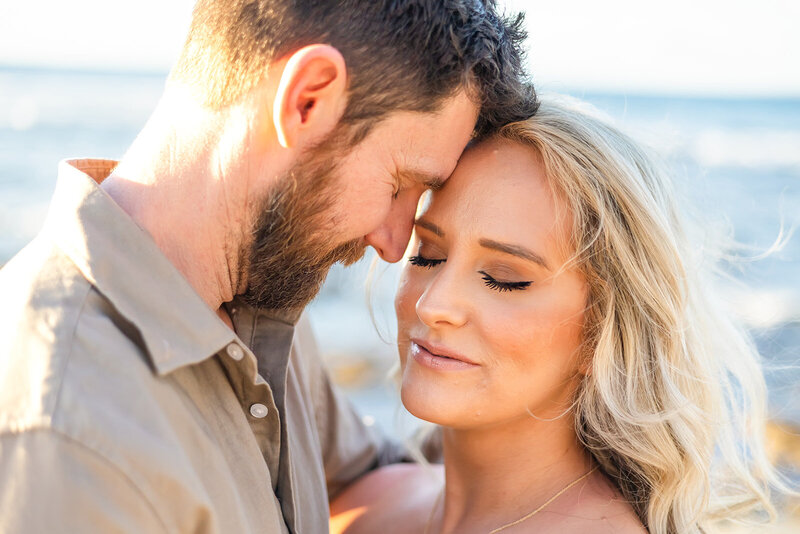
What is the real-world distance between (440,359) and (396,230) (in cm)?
43

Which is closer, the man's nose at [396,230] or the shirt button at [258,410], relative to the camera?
the shirt button at [258,410]

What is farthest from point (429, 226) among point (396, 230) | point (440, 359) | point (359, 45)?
point (359, 45)

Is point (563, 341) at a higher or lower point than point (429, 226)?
lower

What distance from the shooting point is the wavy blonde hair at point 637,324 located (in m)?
2.56

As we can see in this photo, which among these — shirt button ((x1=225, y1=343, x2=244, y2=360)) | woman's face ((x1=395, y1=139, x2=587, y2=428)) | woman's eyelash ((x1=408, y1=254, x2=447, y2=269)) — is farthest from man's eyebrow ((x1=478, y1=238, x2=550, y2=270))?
shirt button ((x1=225, y1=343, x2=244, y2=360))

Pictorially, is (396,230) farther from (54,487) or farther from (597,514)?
(54,487)

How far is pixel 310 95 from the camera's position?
7.14 ft

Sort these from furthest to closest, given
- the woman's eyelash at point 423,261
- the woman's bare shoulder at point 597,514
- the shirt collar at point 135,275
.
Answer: the woman's eyelash at point 423,261 < the woman's bare shoulder at point 597,514 < the shirt collar at point 135,275

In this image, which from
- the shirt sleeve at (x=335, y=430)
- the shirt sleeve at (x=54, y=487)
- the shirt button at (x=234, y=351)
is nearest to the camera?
the shirt sleeve at (x=54, y=487)

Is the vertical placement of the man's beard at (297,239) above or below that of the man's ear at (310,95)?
below

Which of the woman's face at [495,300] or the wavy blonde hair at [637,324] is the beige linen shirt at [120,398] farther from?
the wavy blonde hair at [637,324]

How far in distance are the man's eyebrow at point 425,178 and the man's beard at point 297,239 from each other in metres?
0.24

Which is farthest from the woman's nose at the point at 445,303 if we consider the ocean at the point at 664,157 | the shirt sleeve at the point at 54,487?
the shirt sleeve at the point at 54,487

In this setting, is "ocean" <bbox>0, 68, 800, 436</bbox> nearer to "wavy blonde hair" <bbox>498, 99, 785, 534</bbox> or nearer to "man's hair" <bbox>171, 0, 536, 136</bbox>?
"wavy blonde hair" <bbox>498, 99, 785, 534</bbox>
